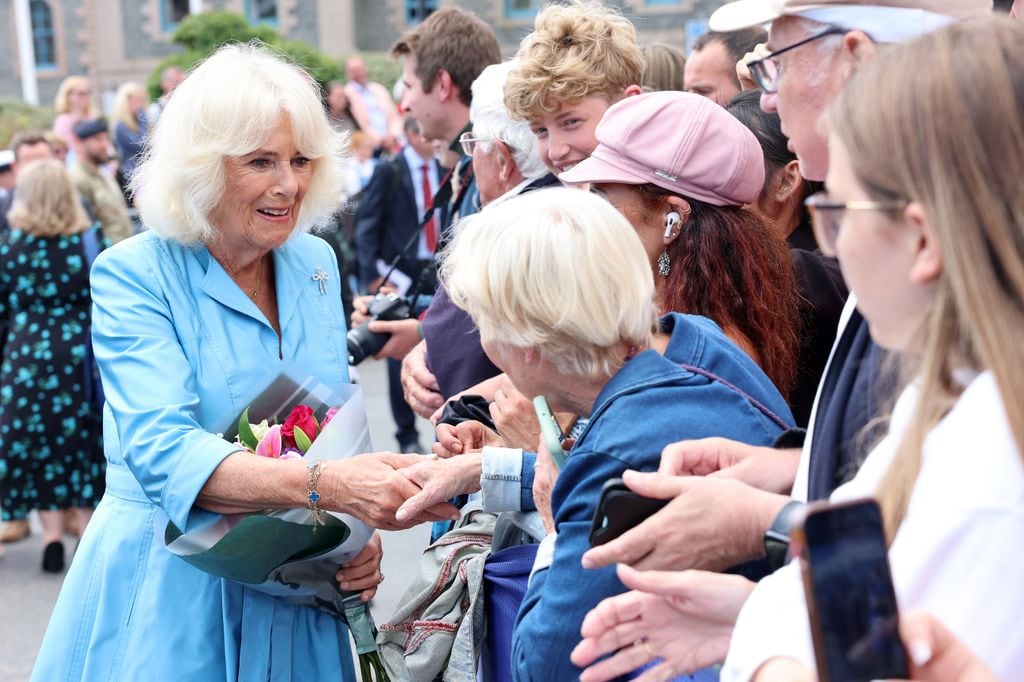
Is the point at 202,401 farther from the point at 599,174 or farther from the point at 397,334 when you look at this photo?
the point at 397,334

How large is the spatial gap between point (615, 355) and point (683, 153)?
731mm

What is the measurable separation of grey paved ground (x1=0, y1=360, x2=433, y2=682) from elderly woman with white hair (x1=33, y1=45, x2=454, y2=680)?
2.65 m

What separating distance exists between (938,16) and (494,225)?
812mm

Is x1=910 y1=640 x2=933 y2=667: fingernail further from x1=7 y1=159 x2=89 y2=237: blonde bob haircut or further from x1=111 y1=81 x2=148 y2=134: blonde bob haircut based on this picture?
x1=111 y1=81 x2=148 y2=134: blonde bob haircut

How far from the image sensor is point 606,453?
1.82m

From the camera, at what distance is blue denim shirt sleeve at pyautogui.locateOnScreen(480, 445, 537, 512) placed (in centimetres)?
235

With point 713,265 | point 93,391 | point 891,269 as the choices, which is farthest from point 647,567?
point 93,391

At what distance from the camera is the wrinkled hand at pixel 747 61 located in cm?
216

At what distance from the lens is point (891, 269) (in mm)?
1245

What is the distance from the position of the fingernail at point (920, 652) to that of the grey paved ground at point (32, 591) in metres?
4.55

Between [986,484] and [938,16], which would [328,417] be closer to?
[938,16]

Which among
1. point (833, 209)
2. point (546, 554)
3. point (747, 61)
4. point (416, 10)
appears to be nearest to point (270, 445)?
point (546, 554)

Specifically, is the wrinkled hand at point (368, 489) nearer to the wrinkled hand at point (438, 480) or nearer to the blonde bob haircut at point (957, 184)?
the wrinkled hand at point (438, 480)

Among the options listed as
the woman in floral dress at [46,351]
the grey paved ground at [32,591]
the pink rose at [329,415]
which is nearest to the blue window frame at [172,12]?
the grey paved ground at [32,591]
